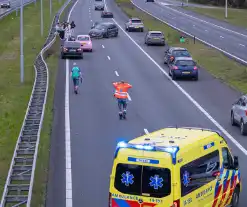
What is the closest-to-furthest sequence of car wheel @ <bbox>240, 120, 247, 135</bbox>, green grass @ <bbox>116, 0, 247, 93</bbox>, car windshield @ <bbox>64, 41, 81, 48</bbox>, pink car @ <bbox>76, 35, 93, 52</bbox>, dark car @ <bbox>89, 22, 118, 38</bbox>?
car wheel @ <bbox>240, 120, 247, 135</bbox>
green grass @ <bbox>116, 0, 247, 93</bbox>
car windshield @ <bbox>64, 41, 81, 48</bbox>
pink car @ <bbox>76, 35, 93, 52</bbox>
dark car @ <bbox>89, 22, 118, 38</bbox>

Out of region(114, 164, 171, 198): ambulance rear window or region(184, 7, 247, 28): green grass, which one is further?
region(184, 7, 247, 28): green grass

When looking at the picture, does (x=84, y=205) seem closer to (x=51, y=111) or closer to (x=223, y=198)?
(x=223, y=198)

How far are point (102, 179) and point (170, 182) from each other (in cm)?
653

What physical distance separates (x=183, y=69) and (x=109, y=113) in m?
12.7

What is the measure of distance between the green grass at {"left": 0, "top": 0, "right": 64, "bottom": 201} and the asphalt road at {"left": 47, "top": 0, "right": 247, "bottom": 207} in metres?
1.68

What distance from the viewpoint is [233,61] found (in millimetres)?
51188

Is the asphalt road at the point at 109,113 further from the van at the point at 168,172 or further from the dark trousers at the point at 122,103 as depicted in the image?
the van at the point at 168,172

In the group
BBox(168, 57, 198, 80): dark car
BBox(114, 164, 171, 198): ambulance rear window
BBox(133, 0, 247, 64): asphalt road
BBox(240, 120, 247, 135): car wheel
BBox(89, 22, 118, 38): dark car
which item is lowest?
BBox(133, 0, 247, 64): asphalt road

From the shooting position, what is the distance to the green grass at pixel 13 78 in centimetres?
2619

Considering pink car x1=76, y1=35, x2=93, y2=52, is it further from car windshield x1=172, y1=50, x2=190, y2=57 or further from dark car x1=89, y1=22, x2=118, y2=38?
dark car x1=89, y1=22, x2=118, y2=38

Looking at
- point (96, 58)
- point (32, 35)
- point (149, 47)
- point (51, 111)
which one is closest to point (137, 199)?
point (51, 111)

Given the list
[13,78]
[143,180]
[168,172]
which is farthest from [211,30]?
[168,172]

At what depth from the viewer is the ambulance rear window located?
1420 cm

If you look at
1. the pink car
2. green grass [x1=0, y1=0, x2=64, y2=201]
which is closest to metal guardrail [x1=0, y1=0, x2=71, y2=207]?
green grass [x1=0, y1=0, x2=64, y2=201]
